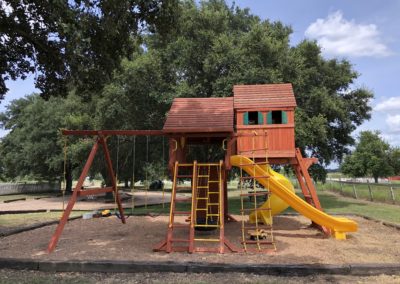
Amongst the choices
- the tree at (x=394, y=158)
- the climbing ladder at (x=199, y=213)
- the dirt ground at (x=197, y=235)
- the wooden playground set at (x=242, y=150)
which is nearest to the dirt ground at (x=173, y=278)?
the dirt ground at (x=197, y=235)

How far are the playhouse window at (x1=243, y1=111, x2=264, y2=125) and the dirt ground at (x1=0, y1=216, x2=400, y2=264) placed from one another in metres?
Result: 3.68

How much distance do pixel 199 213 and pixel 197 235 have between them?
0.95 metres

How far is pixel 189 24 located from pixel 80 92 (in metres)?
10.7

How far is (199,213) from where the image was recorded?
12898mm

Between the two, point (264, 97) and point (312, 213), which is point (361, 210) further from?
point (264, 97)

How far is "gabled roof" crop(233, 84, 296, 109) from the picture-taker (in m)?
12.9

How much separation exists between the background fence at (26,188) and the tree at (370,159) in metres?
42.2

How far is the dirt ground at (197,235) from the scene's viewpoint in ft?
28.8

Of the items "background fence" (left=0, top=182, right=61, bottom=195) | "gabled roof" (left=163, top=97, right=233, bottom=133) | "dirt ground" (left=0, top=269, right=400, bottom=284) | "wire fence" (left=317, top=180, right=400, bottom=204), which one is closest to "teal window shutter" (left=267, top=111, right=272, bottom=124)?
"gabled roof" (left=163, top=97, right=233, bottom=133)

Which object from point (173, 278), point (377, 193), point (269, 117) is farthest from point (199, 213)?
point (377, 193)

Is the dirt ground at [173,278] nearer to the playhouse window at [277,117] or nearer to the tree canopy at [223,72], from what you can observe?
the playhouse window at [277,117]

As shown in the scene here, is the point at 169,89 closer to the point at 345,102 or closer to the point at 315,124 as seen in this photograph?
the point at 315,124

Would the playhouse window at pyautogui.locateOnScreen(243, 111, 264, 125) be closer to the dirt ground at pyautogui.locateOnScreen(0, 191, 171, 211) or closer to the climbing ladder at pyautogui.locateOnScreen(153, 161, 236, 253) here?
the climbing ladder at pyautogui.locateOnScreen(153, 161, 236, 253)

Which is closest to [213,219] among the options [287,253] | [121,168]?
[287,253]
